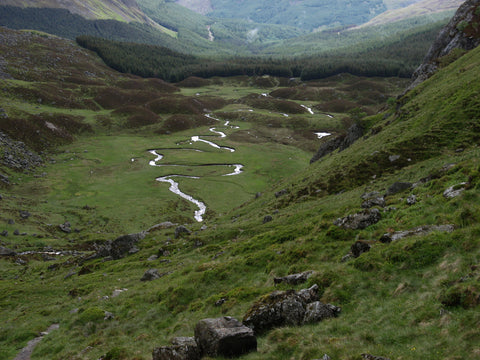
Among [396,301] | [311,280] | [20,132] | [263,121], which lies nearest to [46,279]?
[311,280]

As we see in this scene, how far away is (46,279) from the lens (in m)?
45.2

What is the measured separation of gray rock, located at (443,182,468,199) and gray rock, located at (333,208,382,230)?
16.6ft

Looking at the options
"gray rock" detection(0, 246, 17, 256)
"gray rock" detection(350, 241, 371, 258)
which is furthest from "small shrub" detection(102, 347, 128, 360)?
"gray rock" detection(0, 246, 17, 256)

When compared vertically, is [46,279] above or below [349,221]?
below

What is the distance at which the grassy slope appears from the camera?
47.2 ft

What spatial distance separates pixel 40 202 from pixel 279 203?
59.2 metres

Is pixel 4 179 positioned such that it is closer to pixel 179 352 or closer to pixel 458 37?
pixel 179 352

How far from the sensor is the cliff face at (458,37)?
84.4 metres

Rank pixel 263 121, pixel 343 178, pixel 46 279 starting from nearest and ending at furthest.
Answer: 1. pixel 46 279
2. pixel 343 178
3. pixel 263 121

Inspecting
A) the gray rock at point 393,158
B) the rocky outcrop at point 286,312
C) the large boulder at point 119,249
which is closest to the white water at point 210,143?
the large boulder at point 119,249

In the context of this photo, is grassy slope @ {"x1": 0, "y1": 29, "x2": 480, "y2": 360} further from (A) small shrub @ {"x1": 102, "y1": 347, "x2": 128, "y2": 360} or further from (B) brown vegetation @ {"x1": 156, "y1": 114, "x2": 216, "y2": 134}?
(B) brown vegetation @ {"x1": 156, "y1": 114, "x2": 216, "y2": 134}

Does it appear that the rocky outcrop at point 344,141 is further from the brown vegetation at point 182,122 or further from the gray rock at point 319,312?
the brown vegetation at point 182,122

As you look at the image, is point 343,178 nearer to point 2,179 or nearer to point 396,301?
point 396,301

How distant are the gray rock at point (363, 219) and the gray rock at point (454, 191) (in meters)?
5.06
